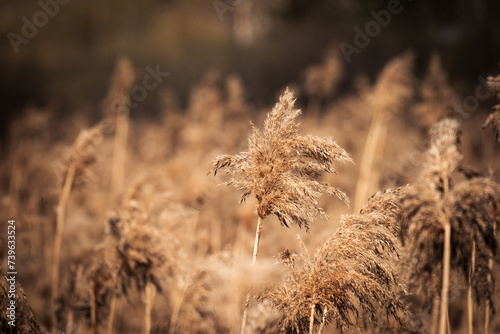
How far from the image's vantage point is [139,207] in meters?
5.91

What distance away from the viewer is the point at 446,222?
3.65 metres

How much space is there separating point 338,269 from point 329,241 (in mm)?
322

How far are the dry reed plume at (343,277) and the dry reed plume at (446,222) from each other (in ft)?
1.14

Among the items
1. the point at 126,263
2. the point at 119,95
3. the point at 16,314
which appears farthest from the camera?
the point at 119,95

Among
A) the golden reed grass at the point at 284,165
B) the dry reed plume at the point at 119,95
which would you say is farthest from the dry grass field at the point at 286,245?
the dry reed plume at the point at 119,95

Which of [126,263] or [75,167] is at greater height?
[75,167]

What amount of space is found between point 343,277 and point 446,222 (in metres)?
1.29

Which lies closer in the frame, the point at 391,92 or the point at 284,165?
the point at 284,165

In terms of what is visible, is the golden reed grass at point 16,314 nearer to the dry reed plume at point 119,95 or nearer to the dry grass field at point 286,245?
the dry grass field at point 286,245

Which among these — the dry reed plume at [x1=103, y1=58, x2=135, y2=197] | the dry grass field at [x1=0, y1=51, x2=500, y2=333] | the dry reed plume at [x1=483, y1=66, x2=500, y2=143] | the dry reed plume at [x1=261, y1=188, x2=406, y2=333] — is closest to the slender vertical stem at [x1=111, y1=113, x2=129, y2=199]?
the dry reed plume at [x1=103, y1=58, x2=135, y2=197]

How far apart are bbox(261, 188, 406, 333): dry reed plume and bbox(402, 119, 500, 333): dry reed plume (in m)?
0.35

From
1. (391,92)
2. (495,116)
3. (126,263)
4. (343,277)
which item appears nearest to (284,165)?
(343,277)

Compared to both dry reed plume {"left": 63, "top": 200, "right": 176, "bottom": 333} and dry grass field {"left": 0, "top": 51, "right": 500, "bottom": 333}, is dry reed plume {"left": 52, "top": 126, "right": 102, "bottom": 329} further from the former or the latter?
dry reed plume {"left": 63, "top": 200, "right": 176, "bottom": 333}

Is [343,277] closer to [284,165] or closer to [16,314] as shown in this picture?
[284,165]
